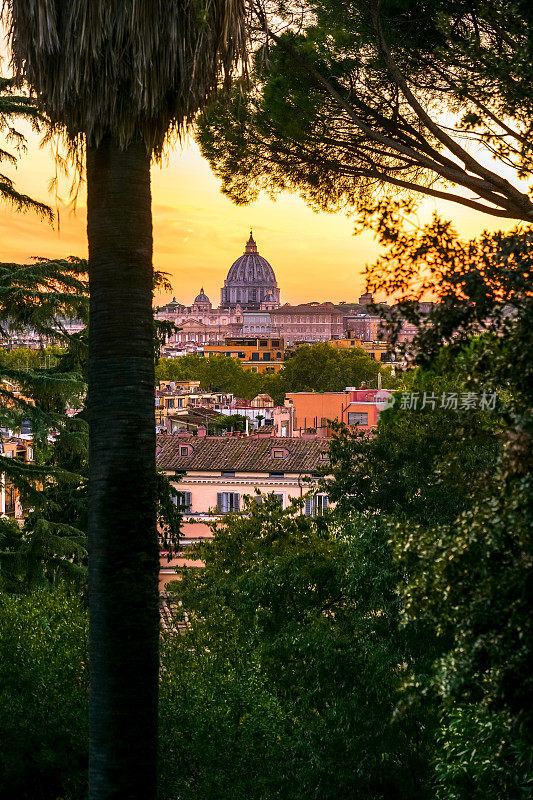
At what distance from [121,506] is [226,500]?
80.2 ft

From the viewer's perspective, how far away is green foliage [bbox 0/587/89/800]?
27.1ft

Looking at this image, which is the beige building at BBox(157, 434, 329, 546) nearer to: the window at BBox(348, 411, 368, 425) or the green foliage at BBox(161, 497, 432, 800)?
the window at BBox(348, 411, 368, 425)

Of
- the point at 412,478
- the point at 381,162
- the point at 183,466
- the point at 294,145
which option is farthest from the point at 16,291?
the point at 183,466

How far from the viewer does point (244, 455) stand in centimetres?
2950

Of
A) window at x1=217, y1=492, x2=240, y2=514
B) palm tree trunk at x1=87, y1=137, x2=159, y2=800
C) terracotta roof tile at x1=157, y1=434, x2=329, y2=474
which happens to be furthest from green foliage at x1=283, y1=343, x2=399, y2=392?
palm tree trunk at x1=87, y1=137, x2=159, y2=800

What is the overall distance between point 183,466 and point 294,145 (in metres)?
22.0

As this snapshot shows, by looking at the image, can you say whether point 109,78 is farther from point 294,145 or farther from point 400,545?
point 294,145

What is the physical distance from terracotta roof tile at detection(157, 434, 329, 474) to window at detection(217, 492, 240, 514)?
77cm

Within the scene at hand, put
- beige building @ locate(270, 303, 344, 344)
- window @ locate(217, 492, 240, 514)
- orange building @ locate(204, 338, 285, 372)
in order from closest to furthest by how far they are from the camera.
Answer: window @ locate(217, 492, 240, 514), orange building @ locate(204, 338, 285, 372), beige building @ locate(270, 303, 344, 344)

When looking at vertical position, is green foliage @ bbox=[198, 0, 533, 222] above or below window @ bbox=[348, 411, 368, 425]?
above

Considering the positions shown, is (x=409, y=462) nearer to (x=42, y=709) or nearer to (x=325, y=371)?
(x=42, y=709)

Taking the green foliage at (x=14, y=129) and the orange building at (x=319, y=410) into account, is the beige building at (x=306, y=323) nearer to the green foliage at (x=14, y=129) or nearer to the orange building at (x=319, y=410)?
the orange building at (x=319, y=410)

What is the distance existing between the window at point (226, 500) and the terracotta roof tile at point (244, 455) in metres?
0.77

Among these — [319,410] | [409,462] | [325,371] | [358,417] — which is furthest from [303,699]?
[325,371]
